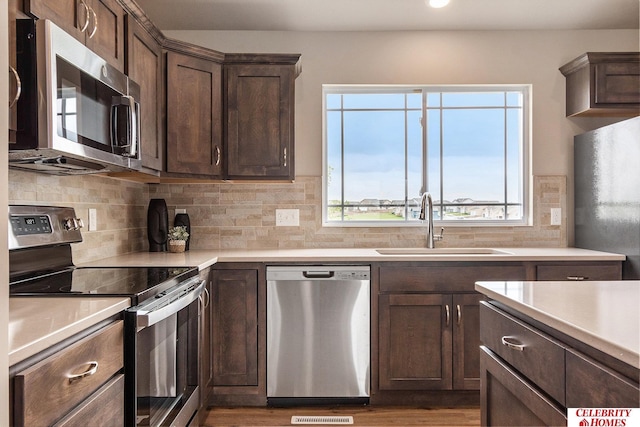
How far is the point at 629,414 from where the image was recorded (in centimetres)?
85

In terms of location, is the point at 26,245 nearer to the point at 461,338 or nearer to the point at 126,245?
the point at 126,245

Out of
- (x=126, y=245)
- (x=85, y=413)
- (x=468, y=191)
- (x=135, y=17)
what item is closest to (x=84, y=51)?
(x=135, y=17)

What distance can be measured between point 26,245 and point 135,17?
1.19 meters

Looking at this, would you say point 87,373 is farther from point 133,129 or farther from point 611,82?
point 611,82

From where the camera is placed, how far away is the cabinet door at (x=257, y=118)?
2.94m

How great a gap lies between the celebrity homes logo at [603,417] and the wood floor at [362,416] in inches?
66.0

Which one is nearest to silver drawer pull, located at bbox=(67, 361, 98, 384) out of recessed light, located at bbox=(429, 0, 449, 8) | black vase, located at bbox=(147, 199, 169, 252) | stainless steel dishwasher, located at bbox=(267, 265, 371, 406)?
stainless steel dishwasher, located at bbox=(267, 265, 371, 406)

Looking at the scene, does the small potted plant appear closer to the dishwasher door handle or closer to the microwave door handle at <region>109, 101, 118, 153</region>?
the dishwasher door handle

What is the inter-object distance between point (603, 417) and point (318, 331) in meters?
1.85

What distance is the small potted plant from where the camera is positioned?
296 centimetres

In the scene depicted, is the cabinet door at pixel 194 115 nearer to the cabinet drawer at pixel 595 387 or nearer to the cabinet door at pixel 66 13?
the cabinet door at pixel 66 13

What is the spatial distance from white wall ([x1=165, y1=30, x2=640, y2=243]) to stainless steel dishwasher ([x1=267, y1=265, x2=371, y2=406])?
38.9 inches

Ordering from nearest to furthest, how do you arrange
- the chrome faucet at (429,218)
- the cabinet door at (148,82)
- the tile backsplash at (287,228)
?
the cabinet door at (148,82) < the chrome faucet at (429,218) < the tile backsplash at (287,228)

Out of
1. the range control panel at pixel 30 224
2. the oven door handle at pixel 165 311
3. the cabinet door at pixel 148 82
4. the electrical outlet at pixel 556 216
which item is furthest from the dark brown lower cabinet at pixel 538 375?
the electrical outlet at pixel 556 216
